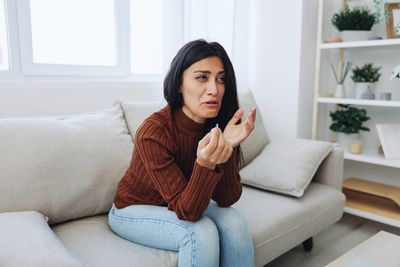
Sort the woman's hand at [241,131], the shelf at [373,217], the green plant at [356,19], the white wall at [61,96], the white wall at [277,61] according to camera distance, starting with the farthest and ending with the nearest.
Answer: the white wall at [277,61], the green plant at [356,19], the shelf at [373,217], the white wall at [61,96], the woman's hand at [241,131]

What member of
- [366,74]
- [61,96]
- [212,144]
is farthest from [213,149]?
[366,74]

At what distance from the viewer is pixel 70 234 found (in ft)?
4.01

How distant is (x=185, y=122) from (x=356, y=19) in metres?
1.48

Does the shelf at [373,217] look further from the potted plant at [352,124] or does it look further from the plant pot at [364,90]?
the plant pot at [364,90]

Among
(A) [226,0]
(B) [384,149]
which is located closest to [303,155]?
(B) [384,149]

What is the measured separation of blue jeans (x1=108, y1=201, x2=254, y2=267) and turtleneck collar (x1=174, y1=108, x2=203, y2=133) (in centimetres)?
28

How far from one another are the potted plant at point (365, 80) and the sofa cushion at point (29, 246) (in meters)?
1.90

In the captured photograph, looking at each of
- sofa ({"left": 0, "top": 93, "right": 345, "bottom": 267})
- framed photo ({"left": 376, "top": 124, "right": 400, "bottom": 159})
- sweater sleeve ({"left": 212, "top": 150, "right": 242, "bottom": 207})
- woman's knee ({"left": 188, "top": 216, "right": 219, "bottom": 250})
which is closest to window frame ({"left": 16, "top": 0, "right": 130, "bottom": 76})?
sofa ({"left": 0, "top": 93, "right": 345, "bottom": 267})

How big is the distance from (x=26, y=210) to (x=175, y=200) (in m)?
0.50

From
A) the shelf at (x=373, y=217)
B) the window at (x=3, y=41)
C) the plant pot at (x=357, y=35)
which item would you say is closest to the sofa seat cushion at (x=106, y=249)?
the window at (x=3, y=41)

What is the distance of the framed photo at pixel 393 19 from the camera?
2000mm

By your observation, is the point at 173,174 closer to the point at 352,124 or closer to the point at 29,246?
the point at 29,246

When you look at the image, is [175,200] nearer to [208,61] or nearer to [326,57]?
[208,61]

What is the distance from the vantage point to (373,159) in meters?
2.08
